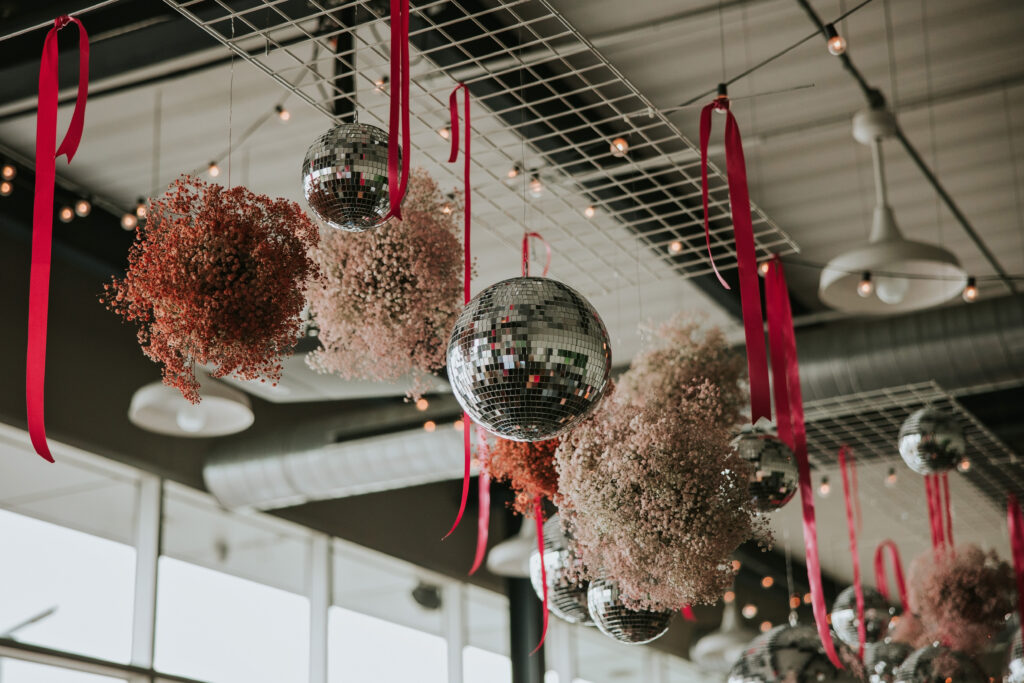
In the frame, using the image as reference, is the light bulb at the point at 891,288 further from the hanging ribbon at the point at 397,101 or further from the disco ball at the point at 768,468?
the hanging ribbon at the point at 397,101

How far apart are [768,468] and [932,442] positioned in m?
1.90

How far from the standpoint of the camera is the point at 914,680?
21.6 ft

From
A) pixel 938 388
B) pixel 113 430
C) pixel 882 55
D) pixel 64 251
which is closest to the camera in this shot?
pixel 882 55

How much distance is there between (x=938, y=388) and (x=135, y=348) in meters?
4.96

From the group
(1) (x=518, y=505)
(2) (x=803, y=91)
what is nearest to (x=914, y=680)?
(2) (x=803, y=91)

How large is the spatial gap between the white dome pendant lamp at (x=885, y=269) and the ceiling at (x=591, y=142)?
0.34m

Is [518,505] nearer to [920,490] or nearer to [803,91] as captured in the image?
[803,91]

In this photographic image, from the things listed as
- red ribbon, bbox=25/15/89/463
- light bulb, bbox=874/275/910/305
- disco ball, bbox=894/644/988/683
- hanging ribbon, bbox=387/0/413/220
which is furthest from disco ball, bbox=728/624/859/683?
red ribbon, bbox=25/15/89/463

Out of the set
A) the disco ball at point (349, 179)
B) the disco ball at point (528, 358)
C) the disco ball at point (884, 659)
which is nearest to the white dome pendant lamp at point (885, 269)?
the disco ball at point (528, 358)

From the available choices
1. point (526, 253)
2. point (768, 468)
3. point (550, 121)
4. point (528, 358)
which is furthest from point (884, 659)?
point (528, 358)

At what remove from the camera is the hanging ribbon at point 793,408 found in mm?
4152

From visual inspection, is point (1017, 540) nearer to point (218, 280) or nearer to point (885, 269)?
point (885, 269)

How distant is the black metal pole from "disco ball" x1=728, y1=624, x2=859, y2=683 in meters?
4.90

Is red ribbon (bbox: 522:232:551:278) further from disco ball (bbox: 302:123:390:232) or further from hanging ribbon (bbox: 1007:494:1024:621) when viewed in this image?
hanging ribbon (bbox: 1007:494:1024:621)
